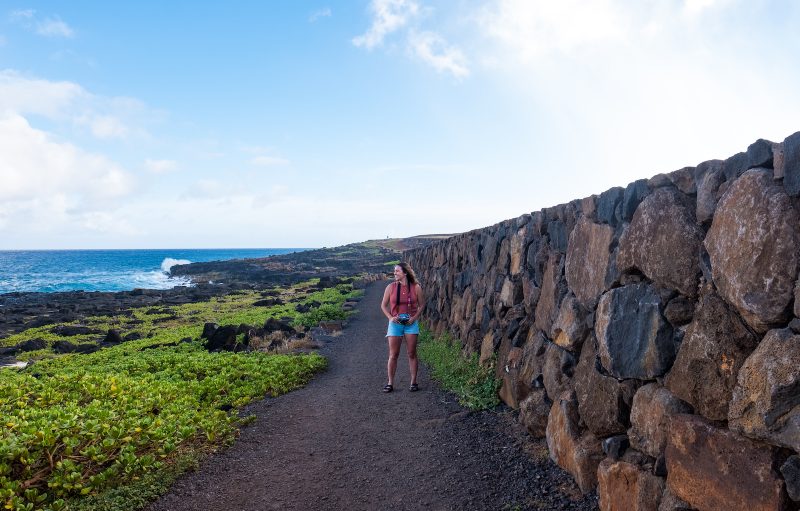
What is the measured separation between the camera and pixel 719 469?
8.88 feet

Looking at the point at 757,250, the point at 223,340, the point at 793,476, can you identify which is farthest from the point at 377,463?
the point at 223,340

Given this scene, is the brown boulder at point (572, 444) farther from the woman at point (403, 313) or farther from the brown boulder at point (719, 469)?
the woman at point (403, 313)

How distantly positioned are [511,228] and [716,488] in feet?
16.1

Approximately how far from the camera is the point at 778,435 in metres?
2.34

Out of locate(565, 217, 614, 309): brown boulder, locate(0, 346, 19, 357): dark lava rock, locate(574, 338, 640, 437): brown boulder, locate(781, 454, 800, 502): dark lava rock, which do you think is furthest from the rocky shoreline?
locate(781, 454, 800, 502): dark lava rock

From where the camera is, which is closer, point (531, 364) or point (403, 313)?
point (531, 364)

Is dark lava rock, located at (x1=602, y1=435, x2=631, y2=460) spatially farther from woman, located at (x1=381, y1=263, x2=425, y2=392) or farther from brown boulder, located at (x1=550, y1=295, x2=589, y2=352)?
woman, located at (x1=381, y1=263, x2=425, y2=392)

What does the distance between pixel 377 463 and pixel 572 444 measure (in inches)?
79.2

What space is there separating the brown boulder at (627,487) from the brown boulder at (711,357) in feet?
2.07

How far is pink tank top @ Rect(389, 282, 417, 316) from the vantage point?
793cm

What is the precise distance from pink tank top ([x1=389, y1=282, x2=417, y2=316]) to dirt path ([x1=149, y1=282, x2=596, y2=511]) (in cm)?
128

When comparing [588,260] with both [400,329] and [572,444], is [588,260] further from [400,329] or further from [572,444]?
[400,329]

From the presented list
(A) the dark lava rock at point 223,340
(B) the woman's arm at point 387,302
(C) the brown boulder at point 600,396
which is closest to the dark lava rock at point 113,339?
(A) the dark lava rock at point 223,340

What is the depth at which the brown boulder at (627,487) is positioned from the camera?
325 centimetres
